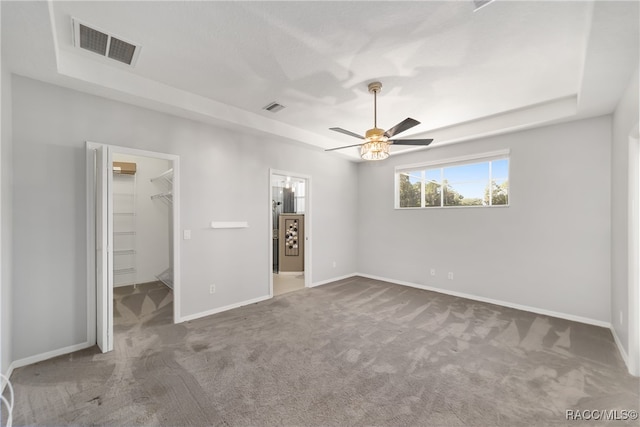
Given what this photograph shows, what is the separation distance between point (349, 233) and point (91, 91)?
4848 mm

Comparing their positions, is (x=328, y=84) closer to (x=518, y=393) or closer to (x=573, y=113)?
(x=573, y=113)

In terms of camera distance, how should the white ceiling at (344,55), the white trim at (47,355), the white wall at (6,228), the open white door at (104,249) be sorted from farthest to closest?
the open white door at (104,249), the white trim at (47,355), the white wall at (6,228), the white ceiling at (344,55)

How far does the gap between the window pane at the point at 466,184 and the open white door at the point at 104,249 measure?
5.04 metres

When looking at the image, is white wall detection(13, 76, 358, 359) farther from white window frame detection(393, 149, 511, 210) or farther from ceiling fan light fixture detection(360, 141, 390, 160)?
ceiling fan light fixture detection(360, 141, 390, 160)

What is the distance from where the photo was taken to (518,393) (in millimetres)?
2117

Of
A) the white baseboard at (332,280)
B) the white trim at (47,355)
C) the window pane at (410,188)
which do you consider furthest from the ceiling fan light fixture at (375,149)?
the white trim at (47,355)

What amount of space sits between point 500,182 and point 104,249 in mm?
5461

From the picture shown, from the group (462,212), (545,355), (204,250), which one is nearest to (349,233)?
(462,212)

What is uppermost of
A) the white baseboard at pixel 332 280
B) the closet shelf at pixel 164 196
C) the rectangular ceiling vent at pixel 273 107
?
the rectangular ceiling vent at pixel 273 107

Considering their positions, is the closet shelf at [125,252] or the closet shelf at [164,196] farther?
the closet shelf at [125,252]

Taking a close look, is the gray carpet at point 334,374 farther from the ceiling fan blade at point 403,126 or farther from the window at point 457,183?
the ceiling fan blade at point 403,126

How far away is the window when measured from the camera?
436cm

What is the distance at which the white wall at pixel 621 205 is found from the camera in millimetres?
2525

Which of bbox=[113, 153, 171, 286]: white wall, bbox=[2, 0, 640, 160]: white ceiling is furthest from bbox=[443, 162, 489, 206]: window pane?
bbox=[113, 153, 171, 286]: white wall
